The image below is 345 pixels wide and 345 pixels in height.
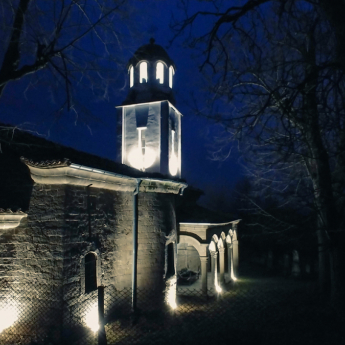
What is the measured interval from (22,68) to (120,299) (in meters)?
6.96

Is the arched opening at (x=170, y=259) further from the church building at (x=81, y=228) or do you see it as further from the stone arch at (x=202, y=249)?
the stone arch at (x=202, y=249)

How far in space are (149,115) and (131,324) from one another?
36.5ft

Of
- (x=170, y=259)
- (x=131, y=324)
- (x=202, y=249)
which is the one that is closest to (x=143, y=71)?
(x=202, y=249)

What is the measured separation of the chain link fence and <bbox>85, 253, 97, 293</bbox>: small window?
216 millimetres

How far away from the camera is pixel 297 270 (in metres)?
17.7

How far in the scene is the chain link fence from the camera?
669 centimetres

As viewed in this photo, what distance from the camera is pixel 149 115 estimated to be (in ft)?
55.1

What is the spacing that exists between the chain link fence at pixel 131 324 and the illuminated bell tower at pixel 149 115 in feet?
28.5

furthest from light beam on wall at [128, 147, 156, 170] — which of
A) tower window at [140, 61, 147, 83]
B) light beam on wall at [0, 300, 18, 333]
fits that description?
light beam on wall at [0, 300, 18, 333]

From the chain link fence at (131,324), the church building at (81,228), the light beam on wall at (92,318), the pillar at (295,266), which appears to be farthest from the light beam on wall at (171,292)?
the pillar at (295,266)

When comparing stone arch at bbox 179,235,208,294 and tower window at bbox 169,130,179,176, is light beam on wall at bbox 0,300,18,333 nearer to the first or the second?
stone arch at bbox 179,235,208,294

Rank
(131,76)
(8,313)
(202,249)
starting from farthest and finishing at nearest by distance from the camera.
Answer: (131,76), (202,249), (8,313)

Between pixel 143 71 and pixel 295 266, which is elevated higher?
pixel 143 71

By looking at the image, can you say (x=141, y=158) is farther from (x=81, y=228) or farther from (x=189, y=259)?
(x=81, y=228)
